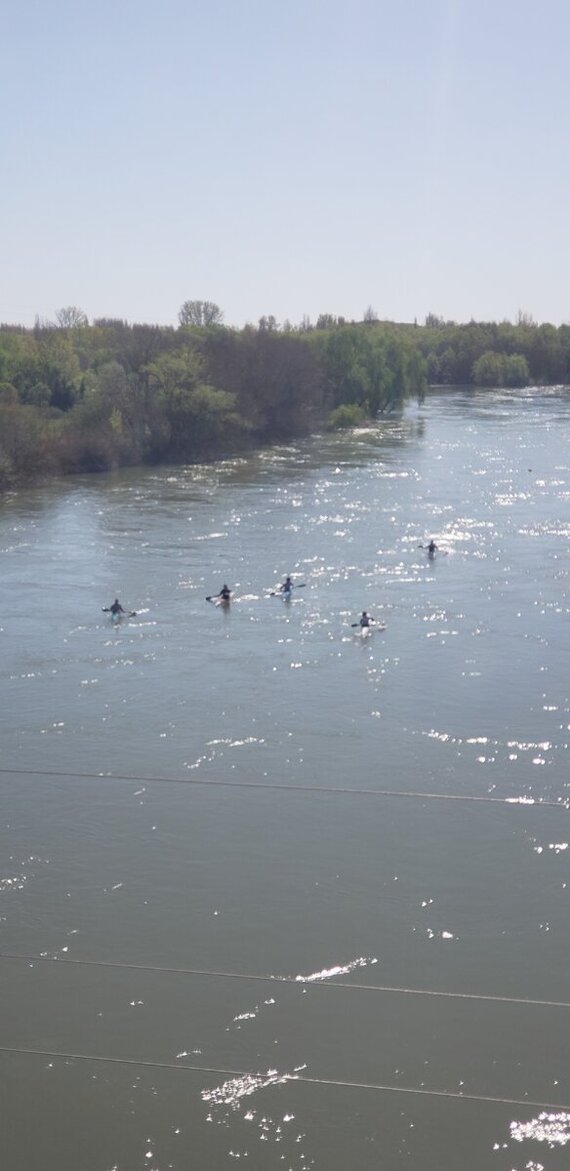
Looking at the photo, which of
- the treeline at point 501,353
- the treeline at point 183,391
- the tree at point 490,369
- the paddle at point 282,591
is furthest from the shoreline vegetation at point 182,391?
the treeline at point 501,353

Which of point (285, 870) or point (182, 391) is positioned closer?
point (285, 870)

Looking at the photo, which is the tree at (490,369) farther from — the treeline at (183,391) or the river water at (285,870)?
the river water at (285,870)

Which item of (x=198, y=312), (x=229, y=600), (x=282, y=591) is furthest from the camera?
(x=198, y=312)

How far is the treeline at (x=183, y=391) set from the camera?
59.8 m

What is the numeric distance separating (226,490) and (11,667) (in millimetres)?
28160

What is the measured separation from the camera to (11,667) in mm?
26391

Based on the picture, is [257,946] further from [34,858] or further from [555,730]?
[555,730]

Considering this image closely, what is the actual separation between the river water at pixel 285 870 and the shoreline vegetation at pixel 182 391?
24.2m

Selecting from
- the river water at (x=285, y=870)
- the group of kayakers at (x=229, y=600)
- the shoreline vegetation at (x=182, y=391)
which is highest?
the shoreline vegetation at (x=182, y=391)

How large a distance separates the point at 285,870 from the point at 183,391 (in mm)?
48811

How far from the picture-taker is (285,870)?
1725cm

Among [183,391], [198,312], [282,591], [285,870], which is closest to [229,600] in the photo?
[282,591]

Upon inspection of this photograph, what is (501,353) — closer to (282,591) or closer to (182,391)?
(182,391)

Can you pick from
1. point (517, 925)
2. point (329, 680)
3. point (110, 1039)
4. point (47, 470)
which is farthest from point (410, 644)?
point (47, 470)
